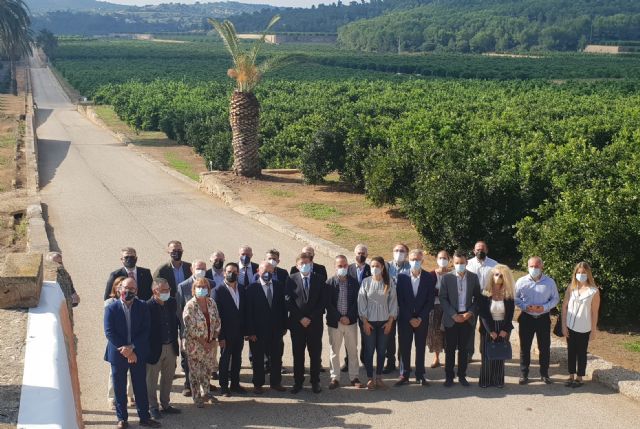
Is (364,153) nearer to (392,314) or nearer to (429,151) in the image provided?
(429,151)

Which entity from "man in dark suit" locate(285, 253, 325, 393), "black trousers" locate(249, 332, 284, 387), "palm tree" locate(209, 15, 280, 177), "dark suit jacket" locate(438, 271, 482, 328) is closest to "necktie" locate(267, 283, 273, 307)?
"man in dark suit" locate(285, 253, 325, 393)

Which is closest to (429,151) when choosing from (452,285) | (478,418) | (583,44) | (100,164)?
(452,285)

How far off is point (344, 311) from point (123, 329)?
94.6 inches

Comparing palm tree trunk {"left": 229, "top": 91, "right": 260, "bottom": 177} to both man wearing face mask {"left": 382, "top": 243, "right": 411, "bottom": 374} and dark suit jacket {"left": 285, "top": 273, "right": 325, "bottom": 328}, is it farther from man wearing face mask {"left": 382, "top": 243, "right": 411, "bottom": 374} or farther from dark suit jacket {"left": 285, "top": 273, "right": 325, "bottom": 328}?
dark suit jacket {"left": 285, "top": 273, "right": 325, "bottom": 328}

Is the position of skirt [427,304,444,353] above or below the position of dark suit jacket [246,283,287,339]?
below

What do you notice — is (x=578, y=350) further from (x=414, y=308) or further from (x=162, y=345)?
(x=162, y=345)

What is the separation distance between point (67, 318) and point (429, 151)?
10.7 metres

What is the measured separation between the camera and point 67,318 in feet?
30.1

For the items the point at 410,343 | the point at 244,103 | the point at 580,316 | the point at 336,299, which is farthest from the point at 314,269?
the point at 244,103

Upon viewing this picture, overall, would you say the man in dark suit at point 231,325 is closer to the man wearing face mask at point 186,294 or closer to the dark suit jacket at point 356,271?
the man wearing face mask at point 186,294

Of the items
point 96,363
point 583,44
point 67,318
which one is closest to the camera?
point 67,318

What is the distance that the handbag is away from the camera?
9.17 metres

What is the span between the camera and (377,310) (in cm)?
924

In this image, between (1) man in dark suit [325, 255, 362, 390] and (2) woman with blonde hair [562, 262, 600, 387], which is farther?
(1) man in dark suit [325, 255, 362, 390]
